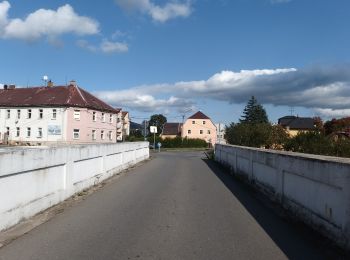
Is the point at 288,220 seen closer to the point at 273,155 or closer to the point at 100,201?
the point at 273,155

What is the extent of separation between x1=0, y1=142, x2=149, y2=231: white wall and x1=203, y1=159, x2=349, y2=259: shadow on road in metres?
4.19

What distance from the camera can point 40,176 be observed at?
942cm

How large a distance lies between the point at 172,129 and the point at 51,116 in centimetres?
6451

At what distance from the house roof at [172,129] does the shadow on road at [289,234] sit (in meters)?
118

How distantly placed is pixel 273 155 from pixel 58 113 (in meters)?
61.7

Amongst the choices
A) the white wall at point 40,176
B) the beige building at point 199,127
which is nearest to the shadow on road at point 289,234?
the white wall at point 40,176

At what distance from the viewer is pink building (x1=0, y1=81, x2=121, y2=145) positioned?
70.2 meters

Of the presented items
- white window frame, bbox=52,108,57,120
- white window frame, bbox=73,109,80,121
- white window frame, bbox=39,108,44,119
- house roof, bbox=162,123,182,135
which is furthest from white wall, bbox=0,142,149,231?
house roof, bbox=162,123,182,135

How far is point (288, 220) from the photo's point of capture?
9.02 meters

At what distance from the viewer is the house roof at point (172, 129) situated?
13100 centimetres

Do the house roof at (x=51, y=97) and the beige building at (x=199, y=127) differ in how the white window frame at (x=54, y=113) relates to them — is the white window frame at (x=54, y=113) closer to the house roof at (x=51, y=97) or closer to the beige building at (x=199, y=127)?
the house roof at (x=51, y=97)

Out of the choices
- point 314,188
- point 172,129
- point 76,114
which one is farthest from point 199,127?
point 314,188

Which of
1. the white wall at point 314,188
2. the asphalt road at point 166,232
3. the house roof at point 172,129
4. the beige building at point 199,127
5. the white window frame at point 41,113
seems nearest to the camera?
the asphalt road at point 166,232

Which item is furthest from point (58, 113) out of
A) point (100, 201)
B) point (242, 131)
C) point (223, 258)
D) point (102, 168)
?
point (223, 258)
